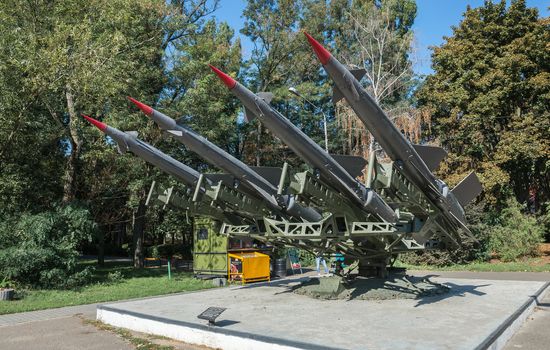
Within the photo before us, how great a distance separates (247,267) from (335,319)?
7.24 metres

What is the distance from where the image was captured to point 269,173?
Answer: 11.5m

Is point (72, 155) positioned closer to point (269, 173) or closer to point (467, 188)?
point (269, 173)

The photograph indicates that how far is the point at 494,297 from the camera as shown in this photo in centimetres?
1012

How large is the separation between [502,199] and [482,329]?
17343mm

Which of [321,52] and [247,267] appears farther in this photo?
[247,267]

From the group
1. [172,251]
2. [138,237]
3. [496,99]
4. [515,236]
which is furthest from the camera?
[172,251]

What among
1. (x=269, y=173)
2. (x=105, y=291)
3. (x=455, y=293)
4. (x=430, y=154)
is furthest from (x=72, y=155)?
(x=455, y=293)

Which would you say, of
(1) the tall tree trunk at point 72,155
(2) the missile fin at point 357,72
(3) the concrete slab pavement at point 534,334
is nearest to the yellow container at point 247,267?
(1) the tall tree trunk at point 72,155

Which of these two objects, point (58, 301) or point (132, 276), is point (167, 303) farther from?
point (132, 276)

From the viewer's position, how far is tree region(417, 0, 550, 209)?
67.7ft

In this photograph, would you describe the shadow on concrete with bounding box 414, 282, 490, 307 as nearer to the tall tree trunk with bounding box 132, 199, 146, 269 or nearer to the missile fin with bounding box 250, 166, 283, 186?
the missile fin with bounding box 250, 166, 283, 186

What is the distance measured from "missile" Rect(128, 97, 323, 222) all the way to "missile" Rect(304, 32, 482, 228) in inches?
127

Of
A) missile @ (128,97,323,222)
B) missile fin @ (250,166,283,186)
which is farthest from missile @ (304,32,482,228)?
missile fin @ (250,166,283,186)

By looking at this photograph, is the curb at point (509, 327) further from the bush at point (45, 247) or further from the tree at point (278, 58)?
the tree at point (278, 58)
